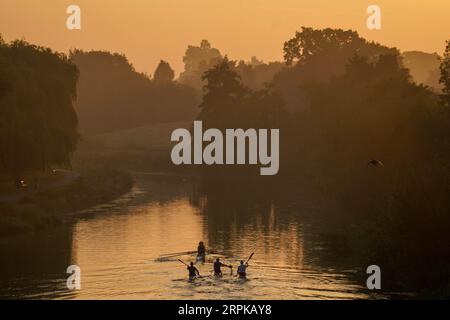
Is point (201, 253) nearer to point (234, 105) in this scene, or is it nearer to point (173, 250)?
point (173, 250)

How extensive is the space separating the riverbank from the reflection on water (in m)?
1.86

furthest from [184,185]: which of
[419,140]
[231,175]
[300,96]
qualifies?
[300,96]

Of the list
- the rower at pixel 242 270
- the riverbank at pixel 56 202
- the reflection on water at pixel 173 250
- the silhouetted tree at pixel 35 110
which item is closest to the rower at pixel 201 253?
the reflection on water at pixel 173 250

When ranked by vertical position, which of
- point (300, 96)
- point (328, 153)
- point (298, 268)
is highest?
point (300, 96)

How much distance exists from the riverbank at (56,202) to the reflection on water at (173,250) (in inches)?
73.2

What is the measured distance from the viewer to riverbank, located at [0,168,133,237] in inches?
3132

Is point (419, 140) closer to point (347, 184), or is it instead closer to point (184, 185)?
point (347, 184)

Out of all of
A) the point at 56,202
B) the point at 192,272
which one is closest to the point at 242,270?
the point at 192,272

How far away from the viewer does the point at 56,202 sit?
305ft

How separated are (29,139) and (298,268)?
3562cm

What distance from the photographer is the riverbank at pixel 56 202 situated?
261 ft

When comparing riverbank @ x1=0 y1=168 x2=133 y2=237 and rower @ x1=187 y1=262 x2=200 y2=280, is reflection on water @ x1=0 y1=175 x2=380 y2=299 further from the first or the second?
riverbank @ x1=0 y1=168 x2=133 y2=237

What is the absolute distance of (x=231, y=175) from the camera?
142000mm

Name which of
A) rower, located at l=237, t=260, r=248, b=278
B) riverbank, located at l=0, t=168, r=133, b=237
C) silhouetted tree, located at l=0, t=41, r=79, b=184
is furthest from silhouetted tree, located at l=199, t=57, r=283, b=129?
rower, located at l=237, t=260, r=248, b=278
